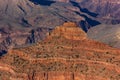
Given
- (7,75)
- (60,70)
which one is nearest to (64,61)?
(60,70)

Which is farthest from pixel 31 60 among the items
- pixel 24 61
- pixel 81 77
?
pixel 81 77

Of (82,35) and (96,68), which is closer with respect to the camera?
(96,68)

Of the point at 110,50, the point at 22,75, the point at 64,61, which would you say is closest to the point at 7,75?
the point at 22,75

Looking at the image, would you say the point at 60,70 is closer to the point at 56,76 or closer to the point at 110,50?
the point at 56,76

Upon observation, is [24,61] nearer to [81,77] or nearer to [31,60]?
[31,60]
